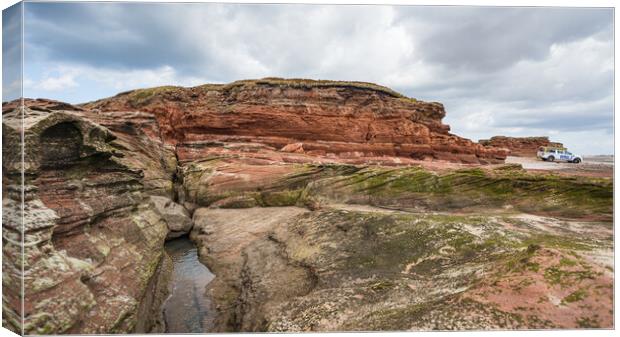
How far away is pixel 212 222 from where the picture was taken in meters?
22.4

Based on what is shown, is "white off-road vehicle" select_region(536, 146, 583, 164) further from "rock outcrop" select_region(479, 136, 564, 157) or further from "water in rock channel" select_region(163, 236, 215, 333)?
"water in rock channel" select_region(163, 236, 215, 333)

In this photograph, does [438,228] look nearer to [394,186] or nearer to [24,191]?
[394,186]

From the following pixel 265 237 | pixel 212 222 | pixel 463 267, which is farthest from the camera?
pixel 212 222

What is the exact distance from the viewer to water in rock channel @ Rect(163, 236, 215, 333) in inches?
479

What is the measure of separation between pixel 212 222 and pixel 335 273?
12.4 metres

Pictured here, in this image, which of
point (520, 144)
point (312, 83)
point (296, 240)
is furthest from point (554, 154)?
point (296, 240)

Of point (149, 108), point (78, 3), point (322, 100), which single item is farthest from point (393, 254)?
point (149, 108)

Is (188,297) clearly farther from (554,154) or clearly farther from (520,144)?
(520,144)

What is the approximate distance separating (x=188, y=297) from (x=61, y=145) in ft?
24.5

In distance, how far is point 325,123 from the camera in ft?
108

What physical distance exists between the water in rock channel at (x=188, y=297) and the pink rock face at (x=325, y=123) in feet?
49.7

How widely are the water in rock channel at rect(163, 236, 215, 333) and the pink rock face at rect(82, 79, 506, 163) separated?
15.1 m

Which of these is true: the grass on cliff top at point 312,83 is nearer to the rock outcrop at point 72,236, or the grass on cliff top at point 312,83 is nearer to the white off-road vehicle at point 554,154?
the white off-road vehicle at point 554,154

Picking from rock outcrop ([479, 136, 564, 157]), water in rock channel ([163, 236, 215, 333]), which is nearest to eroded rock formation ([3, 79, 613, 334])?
water in rock channel ([163, 236, 215, 333])
